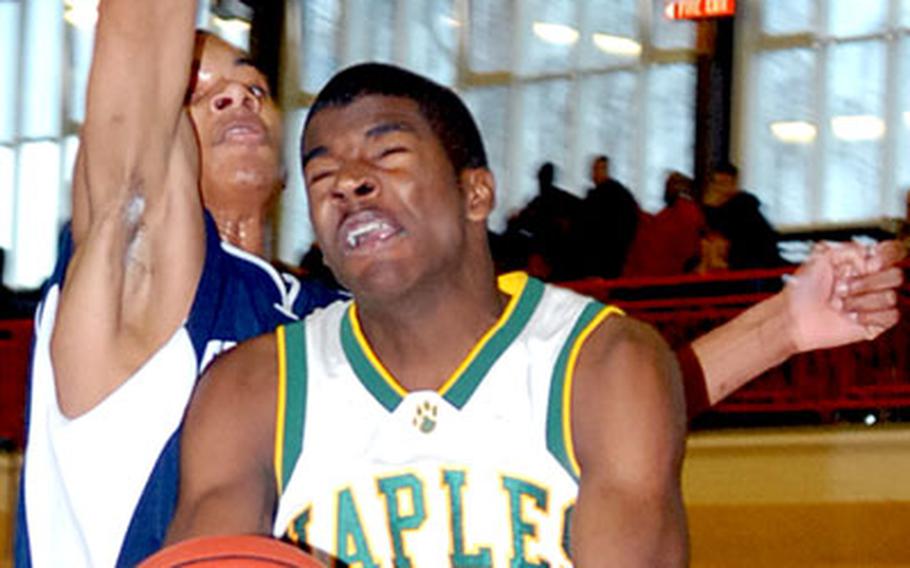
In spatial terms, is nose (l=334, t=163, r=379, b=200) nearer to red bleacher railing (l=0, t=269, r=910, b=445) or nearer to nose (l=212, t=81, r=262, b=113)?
nose (l=212, t=81, r=262, b=113)

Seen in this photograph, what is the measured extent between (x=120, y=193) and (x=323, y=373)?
54 cm

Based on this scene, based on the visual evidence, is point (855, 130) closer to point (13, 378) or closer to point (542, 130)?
point (542, 130)

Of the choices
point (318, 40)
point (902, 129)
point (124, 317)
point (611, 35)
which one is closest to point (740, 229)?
point (902, 129)

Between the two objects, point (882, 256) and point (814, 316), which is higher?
point (882, 256)

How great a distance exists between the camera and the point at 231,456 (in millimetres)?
3611

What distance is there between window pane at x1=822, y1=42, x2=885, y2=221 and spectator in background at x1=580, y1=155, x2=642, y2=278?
2.85 metres

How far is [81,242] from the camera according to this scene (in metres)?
4.04

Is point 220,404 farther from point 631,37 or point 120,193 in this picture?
point 631,37

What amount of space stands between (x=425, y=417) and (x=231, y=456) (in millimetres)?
302

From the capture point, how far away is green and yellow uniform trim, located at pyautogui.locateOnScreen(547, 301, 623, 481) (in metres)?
3.49

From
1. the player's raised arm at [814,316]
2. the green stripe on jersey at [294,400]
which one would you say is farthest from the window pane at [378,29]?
the green stripe on jersey at [294,400]

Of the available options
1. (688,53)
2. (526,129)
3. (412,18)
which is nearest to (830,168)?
(688,53)

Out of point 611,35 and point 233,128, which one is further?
point 611,35

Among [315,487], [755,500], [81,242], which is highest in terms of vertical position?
[81,242]
